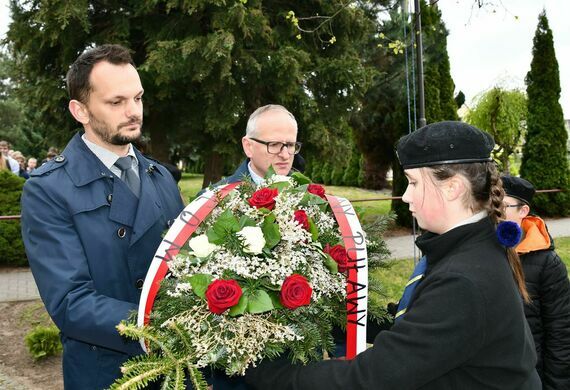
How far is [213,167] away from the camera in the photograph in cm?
1127

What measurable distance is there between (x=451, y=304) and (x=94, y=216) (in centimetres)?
153

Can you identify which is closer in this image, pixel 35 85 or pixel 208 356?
pixel 208 356

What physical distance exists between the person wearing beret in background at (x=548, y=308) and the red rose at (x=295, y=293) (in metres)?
2.13

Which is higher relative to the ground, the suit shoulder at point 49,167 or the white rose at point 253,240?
the suit shoulder at point 49,167

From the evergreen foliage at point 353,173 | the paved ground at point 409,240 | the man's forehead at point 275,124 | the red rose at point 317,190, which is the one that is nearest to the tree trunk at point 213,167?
the paved ground at point 409,240

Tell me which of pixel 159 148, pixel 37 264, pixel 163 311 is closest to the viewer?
pixel 163 311

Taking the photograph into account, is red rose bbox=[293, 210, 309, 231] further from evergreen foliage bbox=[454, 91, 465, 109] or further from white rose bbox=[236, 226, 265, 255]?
evergreen foliage bbox=[454, 91, 465, 109]

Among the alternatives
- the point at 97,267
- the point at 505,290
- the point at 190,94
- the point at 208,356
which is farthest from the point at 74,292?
the point at 190,94

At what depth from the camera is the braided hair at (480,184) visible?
1702mm

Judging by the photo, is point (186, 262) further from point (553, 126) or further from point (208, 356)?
point (553, 126)

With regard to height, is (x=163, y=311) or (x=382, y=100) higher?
(x=382, y=100)

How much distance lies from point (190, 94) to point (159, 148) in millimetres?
2011

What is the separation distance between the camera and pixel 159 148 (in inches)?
442

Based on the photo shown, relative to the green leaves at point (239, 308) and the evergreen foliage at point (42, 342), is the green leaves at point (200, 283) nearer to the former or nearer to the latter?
the green leaves at point (239, 308)
